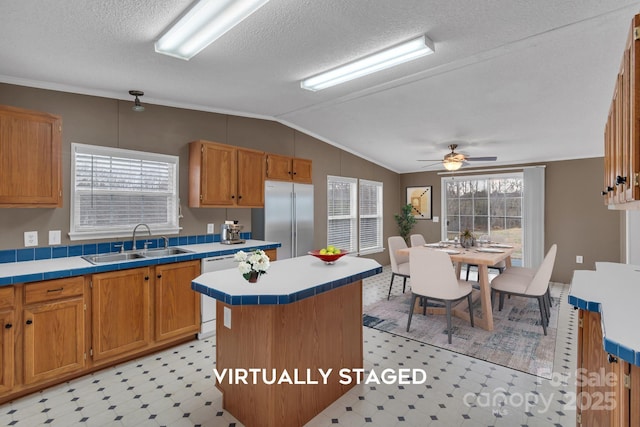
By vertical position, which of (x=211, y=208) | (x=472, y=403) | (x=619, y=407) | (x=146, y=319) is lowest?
(x=472, y=403)

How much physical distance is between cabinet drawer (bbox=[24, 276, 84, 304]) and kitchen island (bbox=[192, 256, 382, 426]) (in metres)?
1.20

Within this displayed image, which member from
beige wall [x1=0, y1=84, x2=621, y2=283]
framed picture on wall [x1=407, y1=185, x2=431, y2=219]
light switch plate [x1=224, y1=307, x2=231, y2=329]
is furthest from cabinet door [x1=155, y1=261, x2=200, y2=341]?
framed picture on wall [x1=407, y1=185, x2=431, y2=219]

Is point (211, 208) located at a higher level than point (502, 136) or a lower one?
lower

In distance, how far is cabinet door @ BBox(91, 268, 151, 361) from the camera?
2672 mm

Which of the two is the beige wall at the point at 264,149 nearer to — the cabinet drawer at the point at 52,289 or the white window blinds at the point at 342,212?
the white window blinds at the point at 342,212

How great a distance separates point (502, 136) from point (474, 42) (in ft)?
8.49

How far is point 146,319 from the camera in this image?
2965mm

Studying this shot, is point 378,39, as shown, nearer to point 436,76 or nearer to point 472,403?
point 436,76

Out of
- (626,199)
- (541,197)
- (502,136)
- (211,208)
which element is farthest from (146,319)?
(541,197)

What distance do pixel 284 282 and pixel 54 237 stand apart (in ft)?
7.77

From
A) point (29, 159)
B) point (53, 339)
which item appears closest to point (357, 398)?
point (53, 339)

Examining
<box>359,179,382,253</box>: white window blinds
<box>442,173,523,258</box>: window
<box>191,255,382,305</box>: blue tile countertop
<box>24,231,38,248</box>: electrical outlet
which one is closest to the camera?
<box>191,255,382,305</box>: blue tile countertop

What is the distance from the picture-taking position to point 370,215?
6.84 meters

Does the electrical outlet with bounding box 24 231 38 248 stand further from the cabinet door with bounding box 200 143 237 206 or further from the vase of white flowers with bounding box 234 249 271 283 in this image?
the vase of white flowers with bounding box 234 249 271 283
